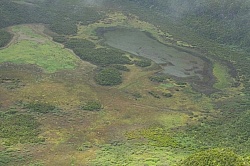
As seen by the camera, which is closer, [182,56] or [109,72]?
[109,72]

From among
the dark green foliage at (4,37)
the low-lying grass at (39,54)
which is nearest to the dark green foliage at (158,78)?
the low-lying grass at (39,54)

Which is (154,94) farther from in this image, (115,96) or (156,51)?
(156,51)

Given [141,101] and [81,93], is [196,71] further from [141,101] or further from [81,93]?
[81,93]

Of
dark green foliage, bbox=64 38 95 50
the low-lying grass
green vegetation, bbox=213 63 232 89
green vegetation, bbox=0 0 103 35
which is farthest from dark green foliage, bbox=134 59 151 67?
green vegetation, bbox=0 0 103 35

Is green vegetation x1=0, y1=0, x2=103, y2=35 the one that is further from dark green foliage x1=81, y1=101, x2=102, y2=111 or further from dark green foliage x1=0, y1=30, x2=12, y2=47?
dark green foliage x1=81, y1=101, x2=102, y2=111

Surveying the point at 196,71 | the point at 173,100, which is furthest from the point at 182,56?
the point at 173,100

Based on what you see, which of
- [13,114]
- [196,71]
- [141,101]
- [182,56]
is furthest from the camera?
[182,56]
